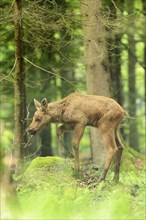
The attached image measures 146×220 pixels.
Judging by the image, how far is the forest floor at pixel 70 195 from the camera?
8.61 m

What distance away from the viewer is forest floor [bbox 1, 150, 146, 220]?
861cm

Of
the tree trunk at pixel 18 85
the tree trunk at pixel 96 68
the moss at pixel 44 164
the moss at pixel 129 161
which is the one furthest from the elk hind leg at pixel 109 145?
the moss at pixel 129 161

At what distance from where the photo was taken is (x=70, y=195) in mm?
10875

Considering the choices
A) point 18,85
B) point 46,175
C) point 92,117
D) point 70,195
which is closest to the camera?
point 70,195

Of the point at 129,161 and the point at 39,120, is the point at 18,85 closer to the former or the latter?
the point at 39,120

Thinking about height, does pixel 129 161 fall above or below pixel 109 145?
below

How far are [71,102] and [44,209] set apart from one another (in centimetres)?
605

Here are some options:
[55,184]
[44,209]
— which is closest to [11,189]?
[44,209]

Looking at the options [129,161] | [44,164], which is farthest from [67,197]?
[129,161]

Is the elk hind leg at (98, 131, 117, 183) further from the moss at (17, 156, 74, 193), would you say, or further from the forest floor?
the moss at (17, 156, 74, 193)

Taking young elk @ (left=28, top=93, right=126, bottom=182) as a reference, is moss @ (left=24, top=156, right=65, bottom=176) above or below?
below

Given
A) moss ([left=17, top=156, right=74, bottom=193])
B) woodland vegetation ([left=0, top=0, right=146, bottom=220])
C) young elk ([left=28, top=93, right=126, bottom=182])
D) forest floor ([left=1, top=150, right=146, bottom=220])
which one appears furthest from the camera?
young elk ([left=28, top=93, right=126, bottom=182])

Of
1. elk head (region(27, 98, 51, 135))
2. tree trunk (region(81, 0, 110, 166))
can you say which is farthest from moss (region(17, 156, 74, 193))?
tree trunk (region(81, 0, 110, 166))

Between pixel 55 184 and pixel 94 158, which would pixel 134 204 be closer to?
pixel 55 184
